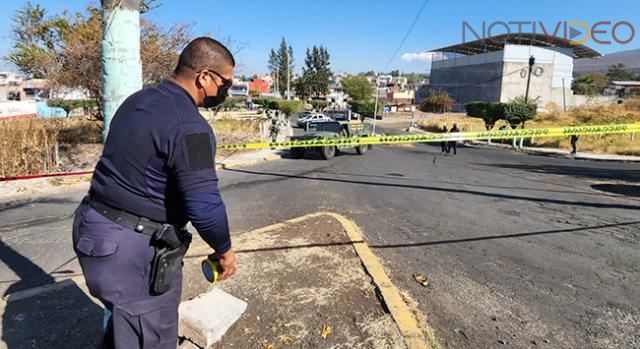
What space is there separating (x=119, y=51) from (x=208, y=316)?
6.16 ft

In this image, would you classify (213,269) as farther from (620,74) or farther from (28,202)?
(620,74)

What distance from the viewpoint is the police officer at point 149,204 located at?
170 cm

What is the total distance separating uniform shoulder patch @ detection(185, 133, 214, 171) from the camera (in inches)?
66.5

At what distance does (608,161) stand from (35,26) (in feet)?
76.7

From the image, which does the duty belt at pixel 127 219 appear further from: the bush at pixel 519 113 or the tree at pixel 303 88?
the tree at pixel 303 88

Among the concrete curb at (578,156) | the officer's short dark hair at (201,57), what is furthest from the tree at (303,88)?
the officer's short dark hair at (201,57)

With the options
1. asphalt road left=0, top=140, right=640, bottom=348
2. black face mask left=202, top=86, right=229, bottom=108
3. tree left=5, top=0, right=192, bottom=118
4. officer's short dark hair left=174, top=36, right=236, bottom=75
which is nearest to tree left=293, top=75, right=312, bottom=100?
tree left=5, top=0, right=192, bottom=118

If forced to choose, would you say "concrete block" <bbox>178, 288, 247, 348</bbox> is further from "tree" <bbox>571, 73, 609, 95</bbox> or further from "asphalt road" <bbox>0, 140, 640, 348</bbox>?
"tree" <bbox>571, 73, 609, 95</bbox>

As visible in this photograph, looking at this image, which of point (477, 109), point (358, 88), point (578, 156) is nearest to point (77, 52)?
point (578, 156)

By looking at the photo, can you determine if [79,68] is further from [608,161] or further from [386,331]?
[608,161]

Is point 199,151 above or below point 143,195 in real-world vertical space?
above

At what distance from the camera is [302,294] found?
3.28 metres

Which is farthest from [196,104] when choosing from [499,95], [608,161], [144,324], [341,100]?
[341,100]

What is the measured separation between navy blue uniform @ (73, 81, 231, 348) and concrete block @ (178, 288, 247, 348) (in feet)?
2.70
